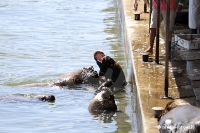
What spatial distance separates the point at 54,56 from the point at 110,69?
12.8ft

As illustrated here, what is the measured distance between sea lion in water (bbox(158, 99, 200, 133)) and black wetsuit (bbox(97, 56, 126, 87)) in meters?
3.64

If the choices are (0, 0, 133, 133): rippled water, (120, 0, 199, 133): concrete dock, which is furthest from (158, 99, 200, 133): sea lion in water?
(0, 0, 133, 133): rippled water

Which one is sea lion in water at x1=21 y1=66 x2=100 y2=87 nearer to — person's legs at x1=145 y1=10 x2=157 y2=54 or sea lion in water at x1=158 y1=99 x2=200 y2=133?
person's legs at x1=145 y1=10 x2=157 y2=54

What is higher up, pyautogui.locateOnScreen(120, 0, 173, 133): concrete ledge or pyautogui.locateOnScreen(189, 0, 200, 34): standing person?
pyautogui.locateOnScreen(189, 0, 200, 34): standing person

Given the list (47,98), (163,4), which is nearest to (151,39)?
(163,4)

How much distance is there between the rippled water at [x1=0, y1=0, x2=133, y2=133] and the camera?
9.00 metres

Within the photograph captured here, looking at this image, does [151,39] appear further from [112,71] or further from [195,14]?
[195,14]

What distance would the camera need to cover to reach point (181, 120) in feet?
20.3

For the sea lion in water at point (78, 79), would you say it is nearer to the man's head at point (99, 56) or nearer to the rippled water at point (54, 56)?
the rippled water at point (54, 56)

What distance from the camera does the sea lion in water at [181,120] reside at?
5.98m

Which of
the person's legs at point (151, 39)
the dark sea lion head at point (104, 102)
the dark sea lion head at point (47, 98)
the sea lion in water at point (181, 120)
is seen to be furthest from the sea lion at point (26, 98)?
the sea lion in water at point (181, 120)

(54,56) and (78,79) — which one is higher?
(78,79)

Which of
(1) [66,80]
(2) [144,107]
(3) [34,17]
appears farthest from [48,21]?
(2) [144,107]

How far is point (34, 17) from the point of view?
19.8 meters
